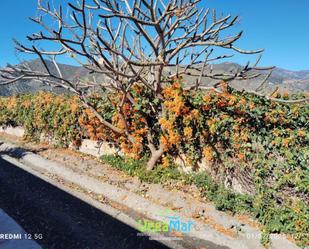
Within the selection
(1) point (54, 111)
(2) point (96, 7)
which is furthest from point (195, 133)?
(1) point (54, 111)

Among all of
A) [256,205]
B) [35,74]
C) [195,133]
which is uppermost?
[35,74]

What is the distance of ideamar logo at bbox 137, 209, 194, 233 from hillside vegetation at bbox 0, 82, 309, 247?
1.12m

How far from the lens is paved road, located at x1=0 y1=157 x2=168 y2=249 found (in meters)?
6.14

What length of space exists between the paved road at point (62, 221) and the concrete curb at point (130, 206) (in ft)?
1.39

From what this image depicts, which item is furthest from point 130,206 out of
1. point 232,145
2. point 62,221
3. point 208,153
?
point 232,145

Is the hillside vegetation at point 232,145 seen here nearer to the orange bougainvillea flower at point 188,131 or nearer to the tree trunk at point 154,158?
the orange bougainvillea flower at point 188,131

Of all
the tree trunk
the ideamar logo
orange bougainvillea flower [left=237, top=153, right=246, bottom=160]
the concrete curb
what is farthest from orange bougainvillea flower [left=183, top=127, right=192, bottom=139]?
the ideamar logo

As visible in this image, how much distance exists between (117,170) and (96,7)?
539cm

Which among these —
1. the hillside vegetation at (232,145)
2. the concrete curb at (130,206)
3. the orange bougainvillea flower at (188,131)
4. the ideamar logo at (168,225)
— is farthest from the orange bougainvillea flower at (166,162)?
the ideamar logo at (168,225)

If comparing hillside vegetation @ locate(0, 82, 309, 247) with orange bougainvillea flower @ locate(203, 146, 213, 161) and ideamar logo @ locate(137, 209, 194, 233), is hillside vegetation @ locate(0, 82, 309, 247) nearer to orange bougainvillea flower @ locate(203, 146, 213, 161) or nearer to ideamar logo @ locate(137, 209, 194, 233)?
orange bougainvillea flower @ locate(203, 146, 213, 161)

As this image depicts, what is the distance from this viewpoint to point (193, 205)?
819 centimetres

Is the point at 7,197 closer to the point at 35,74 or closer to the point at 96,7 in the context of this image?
the point at 35,74

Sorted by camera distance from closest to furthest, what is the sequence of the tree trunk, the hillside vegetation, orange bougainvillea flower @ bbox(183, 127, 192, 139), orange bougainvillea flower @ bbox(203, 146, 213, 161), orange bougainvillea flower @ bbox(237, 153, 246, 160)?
1. the hillside vegetation
2. orange bougainvillea flower @ bbox(237, 153, 246, 160)
3. orange bougainvillea flower @ bbox(203, 146, 213, 161)
4. orange bougainvillea flower @ bbox(183, 127, 192, 139)
5. the tree trunk

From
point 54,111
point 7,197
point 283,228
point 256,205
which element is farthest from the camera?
point 54,111
